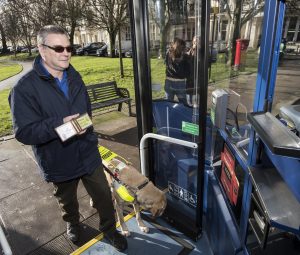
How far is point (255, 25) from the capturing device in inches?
67.0

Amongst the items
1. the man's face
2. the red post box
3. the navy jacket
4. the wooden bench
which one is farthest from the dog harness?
the wooden bench

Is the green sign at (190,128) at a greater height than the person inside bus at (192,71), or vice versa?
the person inside bus at (192,71)

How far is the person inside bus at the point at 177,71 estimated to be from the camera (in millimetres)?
2122

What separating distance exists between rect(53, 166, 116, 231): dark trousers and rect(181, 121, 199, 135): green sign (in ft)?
2.72

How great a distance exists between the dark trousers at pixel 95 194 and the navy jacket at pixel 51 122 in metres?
0.11

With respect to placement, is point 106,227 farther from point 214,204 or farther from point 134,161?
point 134,161

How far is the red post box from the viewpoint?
1.95 m

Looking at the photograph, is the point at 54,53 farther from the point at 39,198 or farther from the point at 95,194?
the point at 39,198

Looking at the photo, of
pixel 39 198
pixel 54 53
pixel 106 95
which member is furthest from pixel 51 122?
pixel 106 95

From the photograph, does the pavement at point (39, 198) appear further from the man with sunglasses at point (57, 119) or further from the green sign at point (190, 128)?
the man with sunglasses at point (57, 119)

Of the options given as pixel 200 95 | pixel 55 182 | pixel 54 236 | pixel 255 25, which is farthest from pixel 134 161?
pixel 255 25

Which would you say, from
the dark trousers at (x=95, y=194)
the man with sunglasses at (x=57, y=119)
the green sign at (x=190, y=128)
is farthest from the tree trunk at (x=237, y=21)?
the dark trousers at (x=95, y=194)

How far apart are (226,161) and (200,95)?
69cm

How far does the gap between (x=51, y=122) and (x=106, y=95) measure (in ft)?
13.9
